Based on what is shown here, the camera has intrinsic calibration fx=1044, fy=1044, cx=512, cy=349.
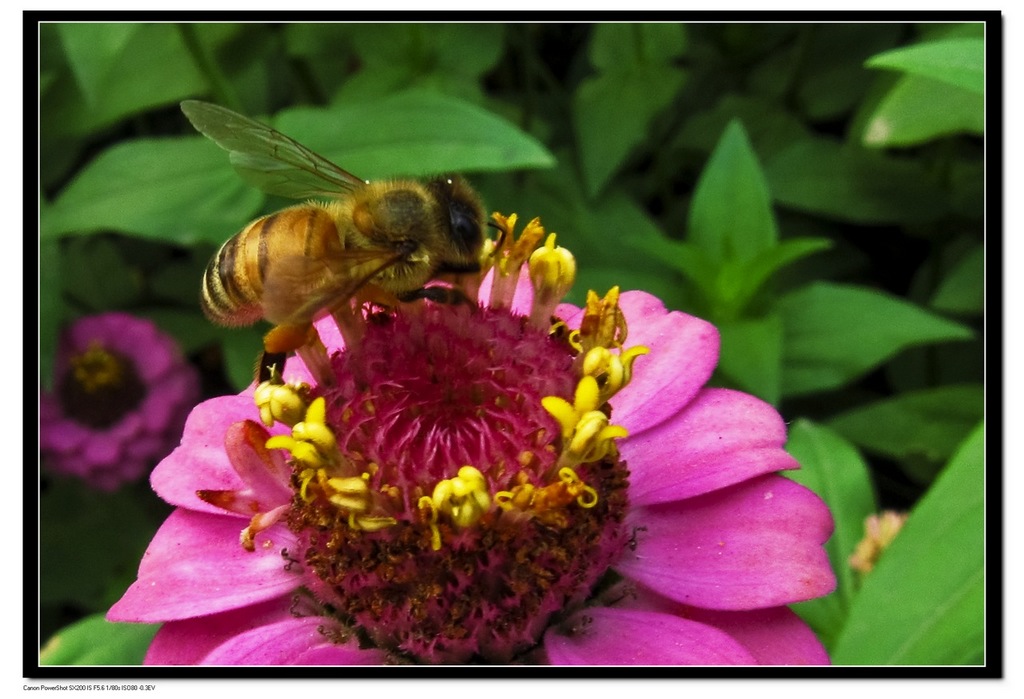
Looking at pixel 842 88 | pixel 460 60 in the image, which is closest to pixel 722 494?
pixel 460 60

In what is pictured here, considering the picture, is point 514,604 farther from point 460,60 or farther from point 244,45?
point 244,45

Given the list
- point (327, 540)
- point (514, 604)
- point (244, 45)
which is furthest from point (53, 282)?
point (514, 604)

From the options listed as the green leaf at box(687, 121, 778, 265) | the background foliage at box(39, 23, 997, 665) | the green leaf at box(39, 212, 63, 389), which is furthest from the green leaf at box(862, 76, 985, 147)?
the green leaf at box(39, 212, 63, 389)


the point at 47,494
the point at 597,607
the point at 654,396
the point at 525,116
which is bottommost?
the point at 47,494

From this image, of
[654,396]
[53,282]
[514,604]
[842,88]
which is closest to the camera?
[514,604]

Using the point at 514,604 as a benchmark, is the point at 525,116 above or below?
above

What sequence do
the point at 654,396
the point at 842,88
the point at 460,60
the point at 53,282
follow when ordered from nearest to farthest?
the point at 654,396, the point at 53,282, the point at 460,60, the point at 842,88

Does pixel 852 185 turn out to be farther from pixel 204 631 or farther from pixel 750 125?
pixel 204 631

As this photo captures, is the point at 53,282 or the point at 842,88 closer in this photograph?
the point at 53,282
